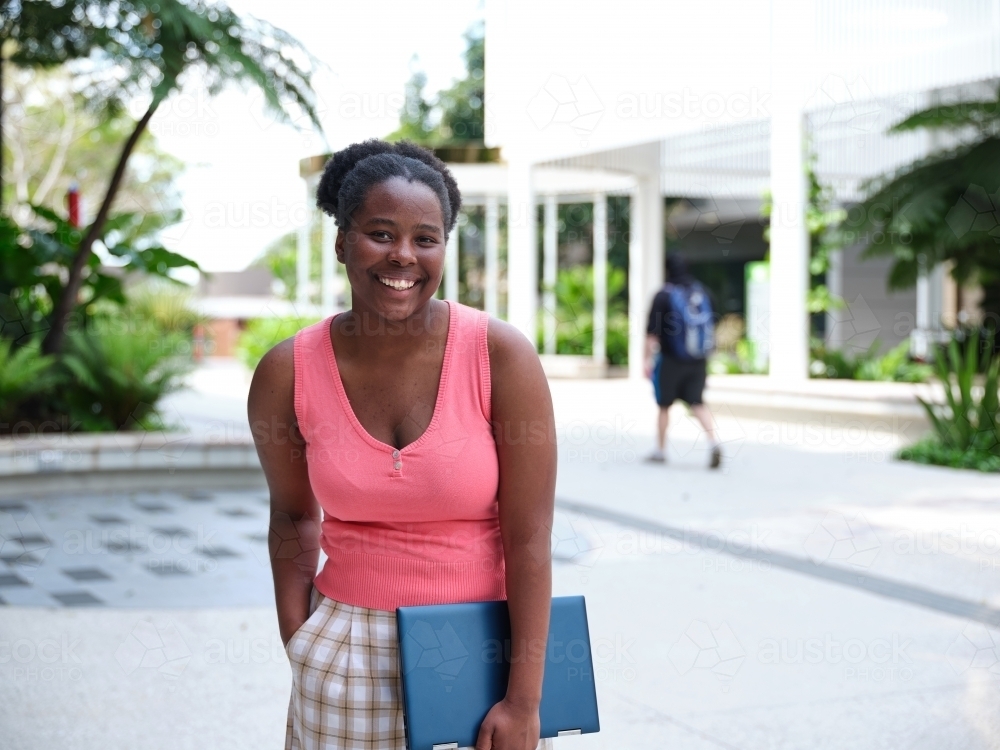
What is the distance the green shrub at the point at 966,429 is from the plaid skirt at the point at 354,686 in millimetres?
7942

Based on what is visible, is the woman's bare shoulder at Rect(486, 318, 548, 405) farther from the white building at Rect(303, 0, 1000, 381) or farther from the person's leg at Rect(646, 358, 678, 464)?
the white building at Rect(303, 0, 1000, 381)

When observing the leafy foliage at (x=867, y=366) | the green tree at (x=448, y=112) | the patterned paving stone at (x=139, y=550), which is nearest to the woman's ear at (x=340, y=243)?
the patterned paving stone at (x=139, y=550)

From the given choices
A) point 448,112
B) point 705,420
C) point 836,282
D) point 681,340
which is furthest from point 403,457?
point 836,282

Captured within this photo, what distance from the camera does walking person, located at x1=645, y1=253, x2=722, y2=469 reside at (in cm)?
887

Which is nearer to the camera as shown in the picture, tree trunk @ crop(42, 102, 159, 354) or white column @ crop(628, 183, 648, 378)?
tree trunk @ crop(42, 102, 159, 354)

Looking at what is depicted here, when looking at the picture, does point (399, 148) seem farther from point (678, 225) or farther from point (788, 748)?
point (678, 225)

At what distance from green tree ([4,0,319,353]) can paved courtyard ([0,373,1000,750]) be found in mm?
2843

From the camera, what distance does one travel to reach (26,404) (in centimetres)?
911

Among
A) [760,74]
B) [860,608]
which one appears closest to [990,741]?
[860,608]

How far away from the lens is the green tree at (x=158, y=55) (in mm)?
8461

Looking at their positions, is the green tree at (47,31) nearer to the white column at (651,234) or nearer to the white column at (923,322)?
the white column at (923,322)

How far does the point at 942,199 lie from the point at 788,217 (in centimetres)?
160

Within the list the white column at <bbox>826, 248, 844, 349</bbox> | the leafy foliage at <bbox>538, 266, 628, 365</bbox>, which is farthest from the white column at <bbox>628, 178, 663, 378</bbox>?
the white column at <bbox>826, 248, 844, 349</bbox>

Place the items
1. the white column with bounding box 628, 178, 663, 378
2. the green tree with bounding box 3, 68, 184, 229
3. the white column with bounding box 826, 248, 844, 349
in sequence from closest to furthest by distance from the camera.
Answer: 1. the white column with bounding box 628, 178, 663, 378
2. the white column with bounding box 826, 248, 844, 349
3. the green tree with bounding box 3, 68, 184, 229
